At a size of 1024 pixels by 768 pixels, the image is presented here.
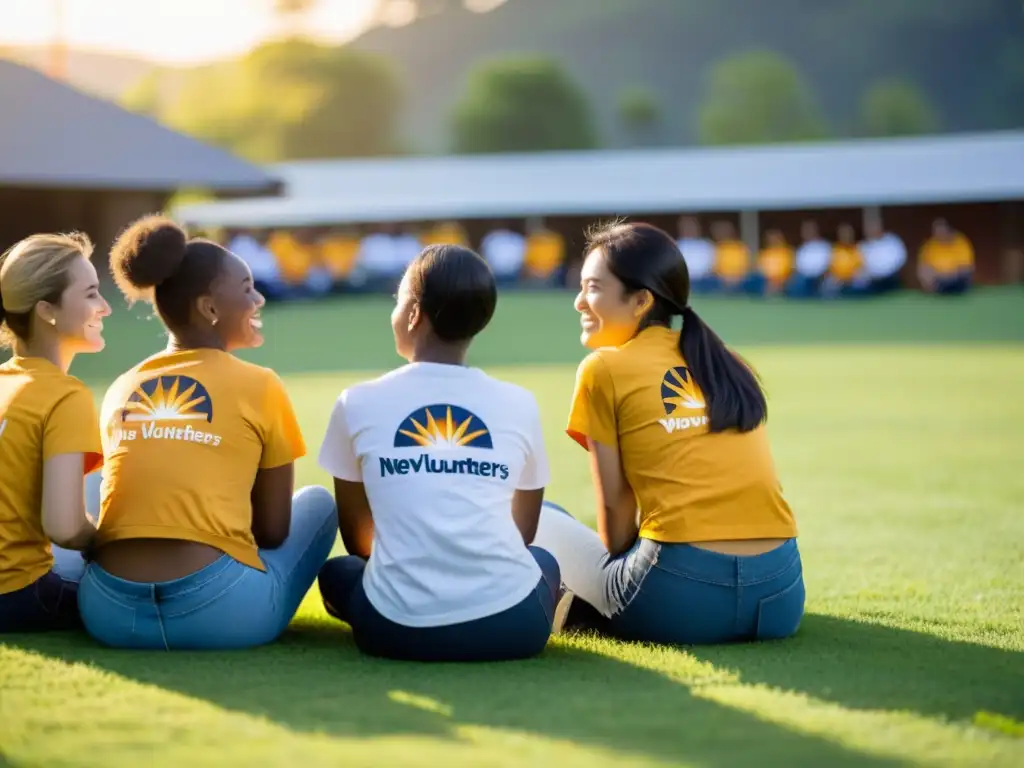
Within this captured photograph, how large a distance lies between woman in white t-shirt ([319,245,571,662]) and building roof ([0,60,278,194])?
21.4 m

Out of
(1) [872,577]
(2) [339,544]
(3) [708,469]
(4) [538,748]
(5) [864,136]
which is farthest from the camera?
(5) [864,136]

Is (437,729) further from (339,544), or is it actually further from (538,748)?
(339,544)

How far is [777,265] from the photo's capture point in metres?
31.3

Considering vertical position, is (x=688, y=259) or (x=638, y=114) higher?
(x=638, y=114)

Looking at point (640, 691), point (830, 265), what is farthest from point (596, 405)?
point (830, 265)

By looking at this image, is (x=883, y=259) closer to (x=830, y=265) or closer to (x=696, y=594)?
(x=830, y=265)

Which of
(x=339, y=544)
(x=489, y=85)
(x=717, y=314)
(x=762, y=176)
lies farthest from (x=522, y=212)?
(x=489, y=85)

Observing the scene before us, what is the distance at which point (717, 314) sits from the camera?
25.0 m

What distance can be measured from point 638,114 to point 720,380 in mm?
108900

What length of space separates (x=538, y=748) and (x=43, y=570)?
175 centimetres

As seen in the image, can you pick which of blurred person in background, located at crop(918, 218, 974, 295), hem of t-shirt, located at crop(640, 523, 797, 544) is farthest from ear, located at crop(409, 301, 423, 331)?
blurred person in background, located at crop(918, 218, 974, 295)

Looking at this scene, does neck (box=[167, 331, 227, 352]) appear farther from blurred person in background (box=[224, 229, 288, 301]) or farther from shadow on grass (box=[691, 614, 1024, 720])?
blurred person in background (box=[224, 229, 288, 301])

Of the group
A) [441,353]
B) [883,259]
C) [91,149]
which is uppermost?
[91,149]

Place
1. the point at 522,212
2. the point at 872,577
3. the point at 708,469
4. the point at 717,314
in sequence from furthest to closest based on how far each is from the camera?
the point at 522,212 → the point at 717,314 → the point at 872,577 → the point at 708,469
